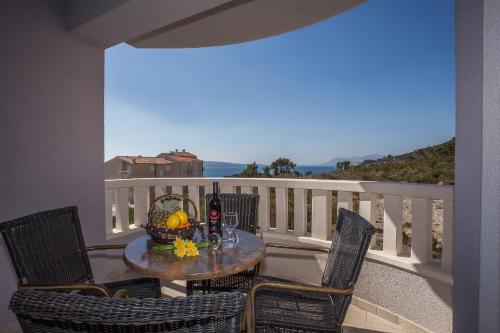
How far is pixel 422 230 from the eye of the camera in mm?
2316

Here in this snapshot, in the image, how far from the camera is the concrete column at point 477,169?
113 centimetres

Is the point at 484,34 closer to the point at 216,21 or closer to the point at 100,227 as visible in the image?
the point at 216,21

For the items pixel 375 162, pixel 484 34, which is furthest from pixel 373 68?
pixel 484 34

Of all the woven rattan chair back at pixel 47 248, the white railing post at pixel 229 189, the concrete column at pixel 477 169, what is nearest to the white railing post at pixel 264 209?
the white railing post at pixel 229 189

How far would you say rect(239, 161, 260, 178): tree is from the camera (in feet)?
17.0

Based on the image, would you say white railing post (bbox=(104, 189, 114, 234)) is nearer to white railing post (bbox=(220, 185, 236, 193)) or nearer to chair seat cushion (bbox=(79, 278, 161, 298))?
white railing post (bbox=(220, 185, 236, 193))

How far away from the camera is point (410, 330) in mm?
2268

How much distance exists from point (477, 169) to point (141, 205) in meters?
3.47

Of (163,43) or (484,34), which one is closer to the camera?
(484,34)

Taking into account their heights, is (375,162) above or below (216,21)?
below

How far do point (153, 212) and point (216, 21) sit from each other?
247 cm

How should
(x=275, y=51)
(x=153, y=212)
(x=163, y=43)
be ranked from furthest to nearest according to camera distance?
(x=275, y=51) → (x=163, y=43) → (x=153, y=212)

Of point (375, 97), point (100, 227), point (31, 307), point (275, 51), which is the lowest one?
point (100, 227)

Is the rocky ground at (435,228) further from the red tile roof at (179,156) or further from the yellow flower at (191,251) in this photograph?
the red tile roof at (179,156)
